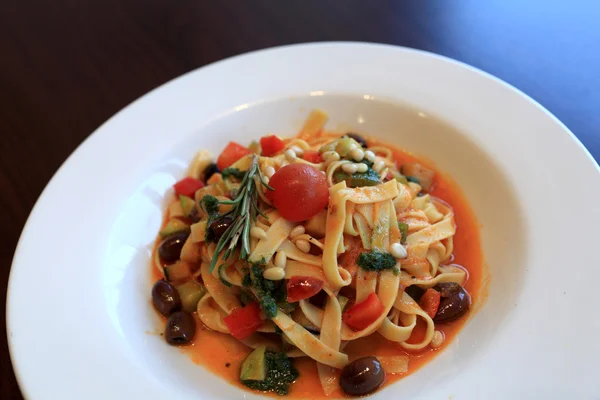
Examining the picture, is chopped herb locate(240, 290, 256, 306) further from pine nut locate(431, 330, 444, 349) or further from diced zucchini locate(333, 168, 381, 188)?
pine nut locate(431, 330, 444, 349)

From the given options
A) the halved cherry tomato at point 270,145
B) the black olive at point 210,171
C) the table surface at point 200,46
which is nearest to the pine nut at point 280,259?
the halved cherry tomato at point 270,145

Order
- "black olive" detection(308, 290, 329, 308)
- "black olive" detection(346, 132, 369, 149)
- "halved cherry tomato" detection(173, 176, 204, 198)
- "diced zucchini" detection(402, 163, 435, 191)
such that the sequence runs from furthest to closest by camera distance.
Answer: "black olive" detection(346, 132, 369, 149) → "diced zucchini" detection(402, 163, 435, 191) → "halved cherry tomato" detection(173, 176, 204, 198) → "black olive" detection(308, 290, 329, 308)

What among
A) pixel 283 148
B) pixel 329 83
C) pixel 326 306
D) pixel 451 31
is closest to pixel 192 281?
pixel 326 306

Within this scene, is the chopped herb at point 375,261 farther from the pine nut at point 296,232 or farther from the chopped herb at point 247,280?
the chopped herb at point 247,280

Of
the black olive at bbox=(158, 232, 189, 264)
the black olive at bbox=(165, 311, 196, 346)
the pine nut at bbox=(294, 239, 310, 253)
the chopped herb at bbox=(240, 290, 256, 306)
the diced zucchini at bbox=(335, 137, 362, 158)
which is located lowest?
the black olive at bbox=(165, 311, 196, 346)

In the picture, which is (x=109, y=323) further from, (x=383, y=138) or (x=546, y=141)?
(x=546, y=141)

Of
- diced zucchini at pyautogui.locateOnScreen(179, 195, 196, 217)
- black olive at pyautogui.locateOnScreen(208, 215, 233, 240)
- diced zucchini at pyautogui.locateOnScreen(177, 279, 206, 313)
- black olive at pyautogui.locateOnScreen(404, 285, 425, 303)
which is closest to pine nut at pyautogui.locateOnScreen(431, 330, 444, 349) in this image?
black olive at pyautogui.locateOnScreen(404, 285, 425, 303)

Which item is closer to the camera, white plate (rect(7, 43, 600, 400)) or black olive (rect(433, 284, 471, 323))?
white plate (rect(7, 43, 600, 400))
